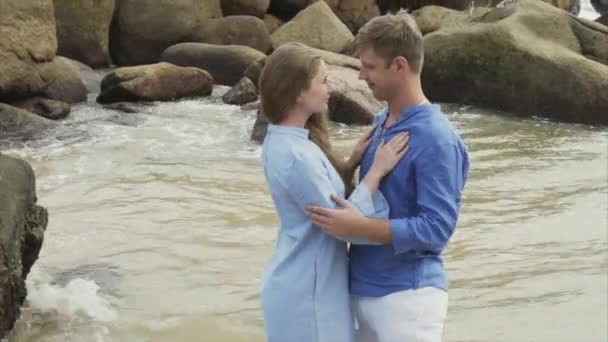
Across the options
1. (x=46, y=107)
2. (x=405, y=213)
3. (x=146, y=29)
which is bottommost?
(x=146, y=29)

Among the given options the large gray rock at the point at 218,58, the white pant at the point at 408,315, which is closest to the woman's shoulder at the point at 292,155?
the white pant at the point at 408,315

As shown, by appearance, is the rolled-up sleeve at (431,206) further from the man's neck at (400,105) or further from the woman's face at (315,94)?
the woman's face at (315,94)

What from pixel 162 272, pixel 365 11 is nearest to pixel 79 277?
pixel 162 272

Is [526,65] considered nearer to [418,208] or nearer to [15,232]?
[15,232]

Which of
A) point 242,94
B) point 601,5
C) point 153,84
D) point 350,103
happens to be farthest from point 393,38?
point 601,5

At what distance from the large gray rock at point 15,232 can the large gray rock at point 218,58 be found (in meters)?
9.25

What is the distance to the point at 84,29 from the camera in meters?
15.0

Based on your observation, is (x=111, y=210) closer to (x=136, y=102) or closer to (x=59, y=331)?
(x=59, y=331)

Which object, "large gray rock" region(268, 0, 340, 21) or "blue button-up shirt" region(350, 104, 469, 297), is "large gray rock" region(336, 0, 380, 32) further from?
"blue button-up shirt" region(350, 104, 469, 297)

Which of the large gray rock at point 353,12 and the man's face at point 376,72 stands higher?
the man's face at point 376,72

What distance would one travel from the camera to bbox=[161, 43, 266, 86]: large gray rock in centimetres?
1427

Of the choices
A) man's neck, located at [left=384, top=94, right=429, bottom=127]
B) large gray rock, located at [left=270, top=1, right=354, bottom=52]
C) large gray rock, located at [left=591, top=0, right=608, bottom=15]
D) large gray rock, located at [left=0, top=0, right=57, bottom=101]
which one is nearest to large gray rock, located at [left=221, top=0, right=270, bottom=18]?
large gray rock, located at [left=270, top=1, right=354, bottom=52]

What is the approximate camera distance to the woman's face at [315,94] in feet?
8.86

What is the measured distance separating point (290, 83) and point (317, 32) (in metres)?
13.8
